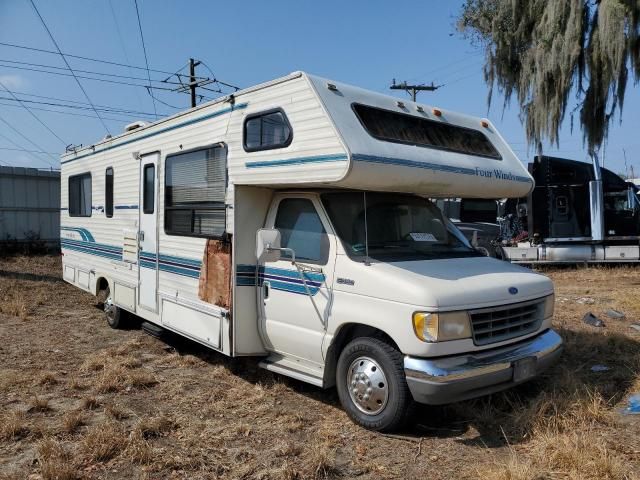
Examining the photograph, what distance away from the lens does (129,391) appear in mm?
5352

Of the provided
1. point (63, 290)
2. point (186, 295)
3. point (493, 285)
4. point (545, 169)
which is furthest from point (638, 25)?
point (63, 290)

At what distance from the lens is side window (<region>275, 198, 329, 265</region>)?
4.82m

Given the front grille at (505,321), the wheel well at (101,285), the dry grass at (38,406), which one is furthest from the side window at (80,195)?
the front grille at (505,321)

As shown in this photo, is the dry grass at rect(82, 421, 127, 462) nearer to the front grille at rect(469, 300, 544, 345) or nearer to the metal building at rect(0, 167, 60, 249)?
the front grille at rect(469, 300, 544, 345)

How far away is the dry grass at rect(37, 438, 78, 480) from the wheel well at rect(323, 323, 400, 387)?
197cm

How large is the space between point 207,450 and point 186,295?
7.49 ft

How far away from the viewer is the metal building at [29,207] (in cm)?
1523

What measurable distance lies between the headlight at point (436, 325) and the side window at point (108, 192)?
215 inches

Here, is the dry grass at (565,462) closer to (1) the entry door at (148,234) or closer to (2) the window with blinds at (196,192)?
(2) the window with blinds at (196,192)

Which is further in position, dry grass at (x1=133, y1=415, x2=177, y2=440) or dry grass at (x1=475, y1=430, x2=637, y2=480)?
dry grass at (x1=133, y1=415, x2=177, y2=440)

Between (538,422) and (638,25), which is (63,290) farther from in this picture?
(638,25)

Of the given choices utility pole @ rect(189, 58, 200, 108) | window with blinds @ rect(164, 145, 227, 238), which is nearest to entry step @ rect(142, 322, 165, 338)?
window with blinds @ rect(164, 145, 227, 238)

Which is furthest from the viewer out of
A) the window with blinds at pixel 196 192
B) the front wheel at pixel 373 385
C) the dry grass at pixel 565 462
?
the window with blinds at pixel 196 192

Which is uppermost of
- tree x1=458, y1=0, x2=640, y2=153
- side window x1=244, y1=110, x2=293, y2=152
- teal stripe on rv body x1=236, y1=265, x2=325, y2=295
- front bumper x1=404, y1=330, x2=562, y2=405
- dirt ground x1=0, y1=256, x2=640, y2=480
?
tree x1=458, y1=0, x2=640, y2=153
